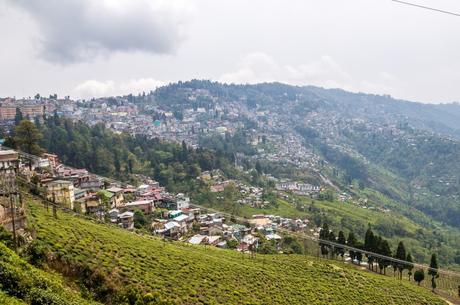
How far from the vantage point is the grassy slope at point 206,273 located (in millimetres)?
19391

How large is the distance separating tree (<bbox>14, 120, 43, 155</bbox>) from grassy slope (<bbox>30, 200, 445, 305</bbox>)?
2086 cm

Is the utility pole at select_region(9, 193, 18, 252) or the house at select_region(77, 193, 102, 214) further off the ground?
the utility pole at select_region(9, 193, 18, 252)

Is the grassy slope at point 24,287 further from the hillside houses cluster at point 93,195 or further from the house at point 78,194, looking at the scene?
the house at point 78,194

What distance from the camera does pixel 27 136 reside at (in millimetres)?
44031

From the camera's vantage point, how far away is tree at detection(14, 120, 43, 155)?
43.0m

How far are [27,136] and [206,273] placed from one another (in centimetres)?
3023

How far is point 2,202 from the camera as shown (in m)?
17.6

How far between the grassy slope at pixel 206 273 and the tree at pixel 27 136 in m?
Result: 20.9

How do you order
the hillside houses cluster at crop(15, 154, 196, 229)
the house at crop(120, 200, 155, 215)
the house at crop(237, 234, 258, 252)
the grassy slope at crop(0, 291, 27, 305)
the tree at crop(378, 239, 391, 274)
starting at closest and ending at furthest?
the grassy slope at crop(0, 291, 27, 305), the hillside houses cluster at crop(15, 154, 196, 229), the house at crop(237, 234, 258, 252), the tree at crop(378, 239, 391, 274), the house at crop(120, 200, 155, 215)

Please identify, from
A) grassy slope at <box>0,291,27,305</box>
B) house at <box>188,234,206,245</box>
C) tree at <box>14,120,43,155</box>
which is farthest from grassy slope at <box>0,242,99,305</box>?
tree at <box>14,120,43,155</box>

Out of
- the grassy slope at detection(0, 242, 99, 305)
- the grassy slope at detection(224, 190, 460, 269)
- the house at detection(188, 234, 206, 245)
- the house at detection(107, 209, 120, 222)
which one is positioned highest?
the grassy slope at detection(0, 242, 99, 305)

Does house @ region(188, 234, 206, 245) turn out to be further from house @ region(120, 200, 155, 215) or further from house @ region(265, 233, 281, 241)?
house @ region(265, 233, 281, 241)

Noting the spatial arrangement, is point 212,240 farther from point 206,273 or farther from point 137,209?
point 206,273

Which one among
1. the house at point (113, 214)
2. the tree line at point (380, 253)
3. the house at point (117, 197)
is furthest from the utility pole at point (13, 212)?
the tree line at point (380, 253)
